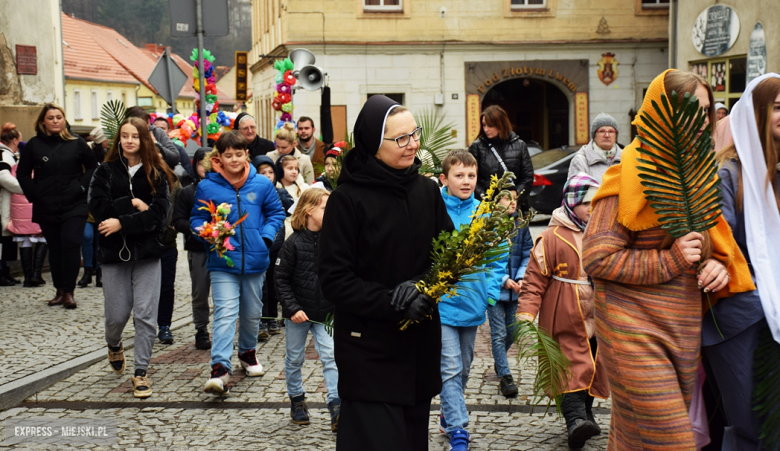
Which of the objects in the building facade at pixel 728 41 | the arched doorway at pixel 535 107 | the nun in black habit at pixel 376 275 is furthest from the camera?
the arched doorway at pixel 535 107

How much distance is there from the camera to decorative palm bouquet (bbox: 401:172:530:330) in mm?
3438

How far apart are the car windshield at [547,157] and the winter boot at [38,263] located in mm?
10200

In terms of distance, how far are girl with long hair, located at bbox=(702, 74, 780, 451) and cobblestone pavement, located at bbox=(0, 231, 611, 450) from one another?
1.84 metres

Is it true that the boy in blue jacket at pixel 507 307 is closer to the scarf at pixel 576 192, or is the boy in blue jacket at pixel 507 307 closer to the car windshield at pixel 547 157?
the scarf at pixel 576 192

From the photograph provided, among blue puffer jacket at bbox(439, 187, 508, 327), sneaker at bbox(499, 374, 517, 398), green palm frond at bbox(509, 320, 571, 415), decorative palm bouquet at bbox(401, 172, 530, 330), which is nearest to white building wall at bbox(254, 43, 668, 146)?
sneaker at bbox(499, 374, 517, 398)

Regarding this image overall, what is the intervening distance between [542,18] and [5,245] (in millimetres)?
20075

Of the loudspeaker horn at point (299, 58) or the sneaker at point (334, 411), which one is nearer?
the sneaker at point (334, 411)

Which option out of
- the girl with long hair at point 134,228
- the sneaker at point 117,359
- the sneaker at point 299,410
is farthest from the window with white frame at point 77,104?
the sneaker at point 299,410

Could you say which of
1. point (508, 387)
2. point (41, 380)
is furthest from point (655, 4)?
point (41, 380)

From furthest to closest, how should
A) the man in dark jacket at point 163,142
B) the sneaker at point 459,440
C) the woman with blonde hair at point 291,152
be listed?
→ the woman with blonde hair at point 291,152, the man in dark jacket at point 163,142, the sneaker at point 459,440

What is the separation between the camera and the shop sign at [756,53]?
1817 centimetres

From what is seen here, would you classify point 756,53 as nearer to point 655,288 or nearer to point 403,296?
point 655,288

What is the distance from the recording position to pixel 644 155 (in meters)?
3.33

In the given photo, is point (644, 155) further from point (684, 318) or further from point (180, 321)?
point (180, 321)
